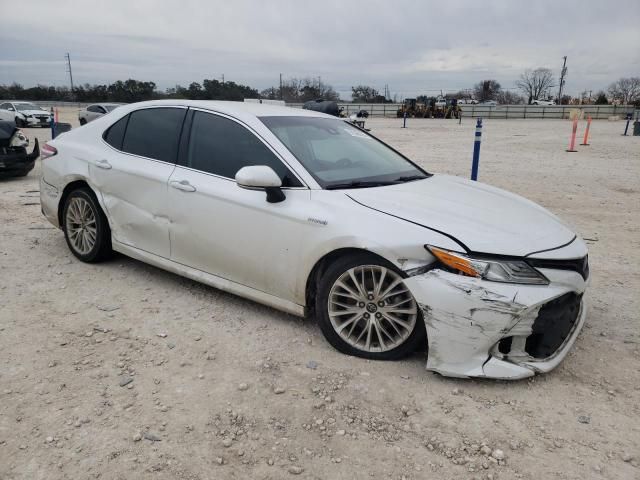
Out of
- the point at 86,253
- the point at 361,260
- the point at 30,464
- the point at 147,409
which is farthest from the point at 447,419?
the point at 86,253

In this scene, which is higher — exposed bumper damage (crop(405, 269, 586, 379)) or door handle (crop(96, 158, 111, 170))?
door handle (crop(96, 158, 111, 170))

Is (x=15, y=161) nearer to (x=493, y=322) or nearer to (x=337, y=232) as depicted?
(x=337, y=232)

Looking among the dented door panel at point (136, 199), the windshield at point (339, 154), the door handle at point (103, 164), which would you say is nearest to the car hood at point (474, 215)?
the windshield at point (339, 154)

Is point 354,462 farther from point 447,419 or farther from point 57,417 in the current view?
point 57,417

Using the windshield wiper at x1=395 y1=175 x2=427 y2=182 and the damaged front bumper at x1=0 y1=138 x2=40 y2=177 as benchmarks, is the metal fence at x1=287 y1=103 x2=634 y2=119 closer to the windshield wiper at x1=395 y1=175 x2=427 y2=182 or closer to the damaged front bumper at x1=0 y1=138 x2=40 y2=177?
the damaged front bumper at x1=0 y1=138 x2=40 y2=177

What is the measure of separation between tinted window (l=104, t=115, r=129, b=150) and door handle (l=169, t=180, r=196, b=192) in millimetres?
927

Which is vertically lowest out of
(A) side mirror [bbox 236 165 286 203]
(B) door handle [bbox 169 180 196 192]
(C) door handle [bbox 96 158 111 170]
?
(B) door handle [bbox 169 180 196 192]

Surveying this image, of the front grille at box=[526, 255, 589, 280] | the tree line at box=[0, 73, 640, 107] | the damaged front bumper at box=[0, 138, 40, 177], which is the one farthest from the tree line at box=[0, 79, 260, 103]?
Answer: the front grille at box=[526, 255, 589, 280]

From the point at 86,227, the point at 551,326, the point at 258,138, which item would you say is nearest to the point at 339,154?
the point at 258,138

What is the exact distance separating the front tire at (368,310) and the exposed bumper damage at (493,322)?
0.49ft

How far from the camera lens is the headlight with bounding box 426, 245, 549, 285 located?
271 cm

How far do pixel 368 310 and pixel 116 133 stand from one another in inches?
113

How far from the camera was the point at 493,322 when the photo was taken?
2684 millimetres

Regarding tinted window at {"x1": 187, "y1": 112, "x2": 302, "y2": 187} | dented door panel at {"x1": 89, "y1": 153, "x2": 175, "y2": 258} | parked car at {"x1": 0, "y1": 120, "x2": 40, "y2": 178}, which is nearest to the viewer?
tinted window at {"x1": 187, "y1": 112, "x2": 302, "y2": 187}
